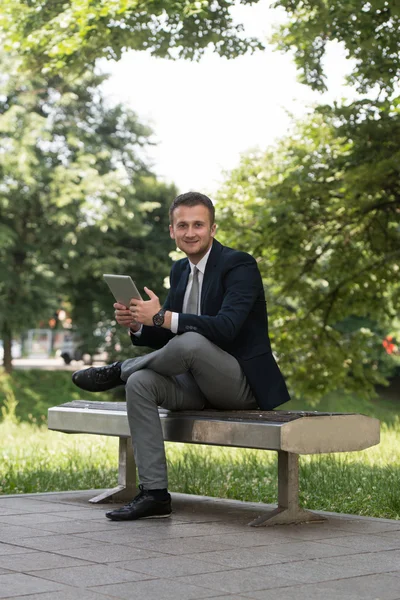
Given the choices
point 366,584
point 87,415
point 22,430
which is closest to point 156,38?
point 22,430

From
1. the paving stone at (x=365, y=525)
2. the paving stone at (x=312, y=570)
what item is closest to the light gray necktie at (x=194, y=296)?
the paving stone at (x=365, y=525)

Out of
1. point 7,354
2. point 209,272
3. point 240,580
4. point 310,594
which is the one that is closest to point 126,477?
point 209,272

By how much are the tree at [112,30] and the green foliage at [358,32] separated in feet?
2.32

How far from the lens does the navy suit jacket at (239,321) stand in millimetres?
5656

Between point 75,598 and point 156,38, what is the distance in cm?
1049

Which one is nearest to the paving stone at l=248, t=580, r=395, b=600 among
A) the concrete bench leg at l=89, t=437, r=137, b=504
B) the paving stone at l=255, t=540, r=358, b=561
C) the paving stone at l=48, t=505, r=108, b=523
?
the paving stone at l=255, t=540, r=358, b=561

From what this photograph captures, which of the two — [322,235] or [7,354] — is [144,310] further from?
[7,354]

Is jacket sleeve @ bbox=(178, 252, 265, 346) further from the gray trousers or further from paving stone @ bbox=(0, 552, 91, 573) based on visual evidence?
paving stone @ bbox=(0, 552, 91, 573)

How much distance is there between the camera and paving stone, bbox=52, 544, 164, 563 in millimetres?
4363

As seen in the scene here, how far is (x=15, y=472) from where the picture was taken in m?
8.30

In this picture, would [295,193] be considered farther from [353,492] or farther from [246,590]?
→ [246,590]

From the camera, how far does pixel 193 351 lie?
18.3ft

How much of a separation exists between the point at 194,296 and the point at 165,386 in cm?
63

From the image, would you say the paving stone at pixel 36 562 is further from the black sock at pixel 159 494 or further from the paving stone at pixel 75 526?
the black sock at pixel 159 494
